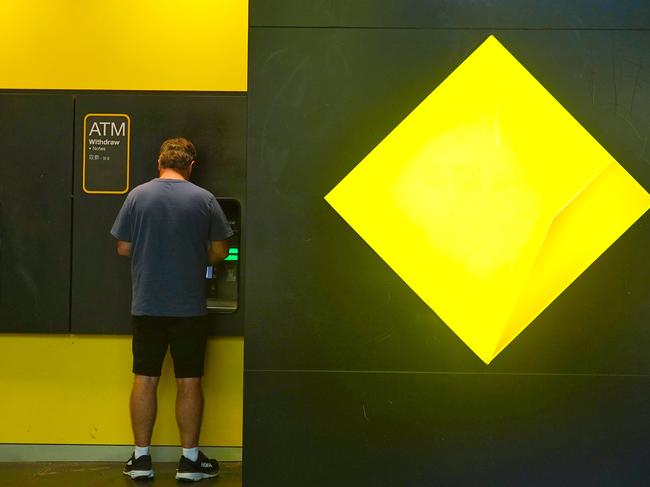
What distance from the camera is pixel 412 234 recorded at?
2.83m

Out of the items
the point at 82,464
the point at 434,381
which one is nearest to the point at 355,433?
the point at 434,381

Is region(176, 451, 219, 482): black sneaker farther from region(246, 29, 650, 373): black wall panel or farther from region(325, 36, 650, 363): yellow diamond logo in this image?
region(325, 36, 650, 363): yellow diamond logo

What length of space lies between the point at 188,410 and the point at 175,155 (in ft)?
3.97

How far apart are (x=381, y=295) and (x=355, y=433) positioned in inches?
19.7

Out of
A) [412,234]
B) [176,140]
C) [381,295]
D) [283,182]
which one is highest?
[176,140]

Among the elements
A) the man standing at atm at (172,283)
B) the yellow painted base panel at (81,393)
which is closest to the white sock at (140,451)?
the man standing at atm at (172,283)

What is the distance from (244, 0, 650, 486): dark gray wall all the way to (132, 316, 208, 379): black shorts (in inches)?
39.6

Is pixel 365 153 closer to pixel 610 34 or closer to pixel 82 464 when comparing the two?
pixel 610 34

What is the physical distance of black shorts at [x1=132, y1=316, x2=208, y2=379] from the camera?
3785 millimetres

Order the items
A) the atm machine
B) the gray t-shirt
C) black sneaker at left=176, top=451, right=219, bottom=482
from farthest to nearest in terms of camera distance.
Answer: the atm machine < black sneaker at left=176, top=451, right=219, bottom=482 < the gray t-shirt

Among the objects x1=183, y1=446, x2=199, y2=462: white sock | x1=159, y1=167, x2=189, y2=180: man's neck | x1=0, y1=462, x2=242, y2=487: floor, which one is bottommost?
x1=0, y1=462, x2=242, y2=487: floor

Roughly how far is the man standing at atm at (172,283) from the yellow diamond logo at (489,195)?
1145mm

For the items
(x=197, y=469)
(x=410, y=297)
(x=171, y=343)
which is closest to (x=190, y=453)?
(x=197, y=469)

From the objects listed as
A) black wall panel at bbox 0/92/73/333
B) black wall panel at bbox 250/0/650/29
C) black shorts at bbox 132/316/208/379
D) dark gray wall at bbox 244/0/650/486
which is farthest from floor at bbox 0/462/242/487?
black wall panel at bbox 250/0/650/29
